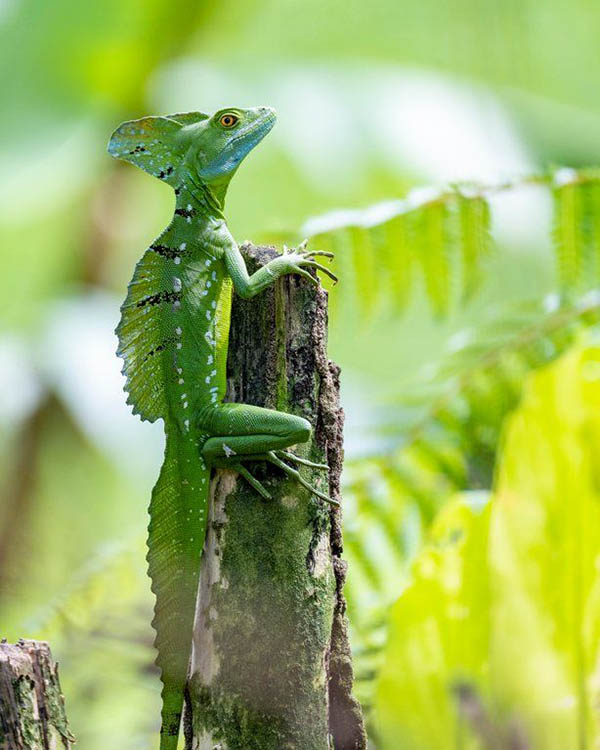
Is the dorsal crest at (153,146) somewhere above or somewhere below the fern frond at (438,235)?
below

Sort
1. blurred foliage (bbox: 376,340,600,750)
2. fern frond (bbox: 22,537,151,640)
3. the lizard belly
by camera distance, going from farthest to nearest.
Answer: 1. fern frond (bbox: 22,537,151,640)
2. blurred foliage (bbox: 376,340,600,750)
3. the lizard belly

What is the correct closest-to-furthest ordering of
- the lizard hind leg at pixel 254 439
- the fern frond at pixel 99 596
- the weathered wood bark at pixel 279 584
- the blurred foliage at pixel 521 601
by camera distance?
1. the weathered wood bark at pixel 279 584
2. the lizard hind leg at pixel 254 439
3. the blurred foliage at pixel 521 601
4. the fern frond at pixel 99 596

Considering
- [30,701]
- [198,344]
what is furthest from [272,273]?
[30,701]

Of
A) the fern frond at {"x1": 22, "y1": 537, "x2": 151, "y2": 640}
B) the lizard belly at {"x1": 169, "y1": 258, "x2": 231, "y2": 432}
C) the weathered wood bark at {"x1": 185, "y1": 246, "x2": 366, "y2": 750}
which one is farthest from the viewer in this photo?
the fern frond at {"x1": 22, "y1": 537, "x2": 151, "y2": 640}

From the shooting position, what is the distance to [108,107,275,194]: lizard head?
7.57 ft

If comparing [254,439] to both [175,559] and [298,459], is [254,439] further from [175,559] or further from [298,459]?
[175,559]

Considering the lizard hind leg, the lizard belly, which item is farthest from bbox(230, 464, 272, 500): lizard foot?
the lizard belly

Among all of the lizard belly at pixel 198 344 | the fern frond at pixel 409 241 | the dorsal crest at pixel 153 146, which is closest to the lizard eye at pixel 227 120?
the dorsal crest at pixel 153 146

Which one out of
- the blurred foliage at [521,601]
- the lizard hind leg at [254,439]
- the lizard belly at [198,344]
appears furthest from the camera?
the blurred foliage at [521,601]

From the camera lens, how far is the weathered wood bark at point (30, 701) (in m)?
1.61

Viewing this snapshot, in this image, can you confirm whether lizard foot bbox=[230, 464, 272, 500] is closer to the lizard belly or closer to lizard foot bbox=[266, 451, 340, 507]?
lizard foot bbox=[266, 451, 340, 507]

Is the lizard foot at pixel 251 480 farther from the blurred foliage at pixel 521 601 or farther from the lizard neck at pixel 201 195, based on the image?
the blurred foliage at pixel 521 601

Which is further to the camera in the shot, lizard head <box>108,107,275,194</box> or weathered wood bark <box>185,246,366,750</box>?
lizard head <box>108,107,275,194</box>

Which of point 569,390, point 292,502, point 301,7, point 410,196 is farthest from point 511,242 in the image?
point 292,502
